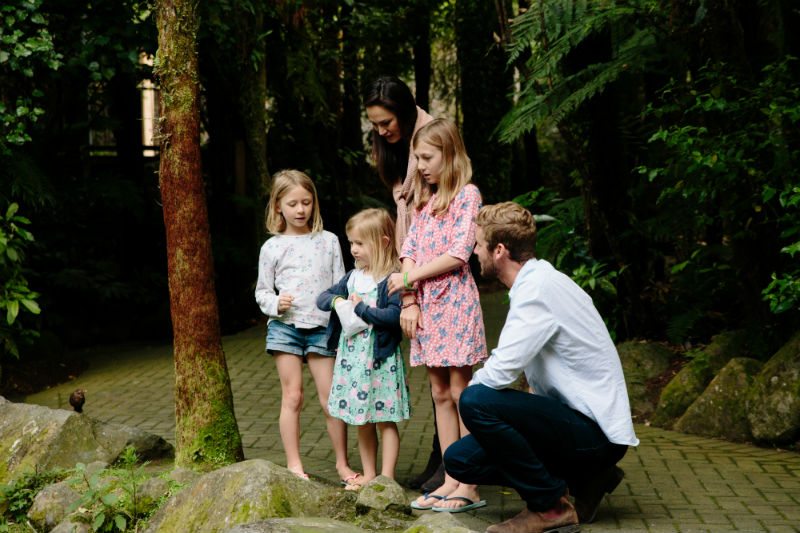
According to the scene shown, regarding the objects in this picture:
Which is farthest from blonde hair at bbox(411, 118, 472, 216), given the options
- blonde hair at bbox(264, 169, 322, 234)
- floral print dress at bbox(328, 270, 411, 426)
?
blonde hair at bbox(264, 169, 322, 234)

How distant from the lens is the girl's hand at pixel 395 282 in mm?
5215

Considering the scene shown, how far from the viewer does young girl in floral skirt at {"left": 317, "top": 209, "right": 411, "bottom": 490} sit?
536cm

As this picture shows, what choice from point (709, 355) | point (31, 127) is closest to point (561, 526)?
point (709, 355)

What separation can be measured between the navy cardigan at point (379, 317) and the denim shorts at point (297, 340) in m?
0.09

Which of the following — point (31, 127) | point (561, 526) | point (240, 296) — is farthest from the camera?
point (240, 296)

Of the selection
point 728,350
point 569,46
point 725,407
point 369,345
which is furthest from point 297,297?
point 728,350

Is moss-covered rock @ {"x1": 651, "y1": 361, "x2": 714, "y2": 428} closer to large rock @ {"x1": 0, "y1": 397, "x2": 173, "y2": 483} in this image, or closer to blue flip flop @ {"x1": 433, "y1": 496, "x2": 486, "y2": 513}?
blue flip flop @ {"x1": 433, "y1": 496, "x2": 486, "y2": 513}

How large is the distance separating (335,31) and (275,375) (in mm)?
6207

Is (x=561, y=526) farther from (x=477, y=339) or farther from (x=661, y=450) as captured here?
(x=661, y=450)

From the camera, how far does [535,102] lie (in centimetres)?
768

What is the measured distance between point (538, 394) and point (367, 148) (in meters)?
13.9

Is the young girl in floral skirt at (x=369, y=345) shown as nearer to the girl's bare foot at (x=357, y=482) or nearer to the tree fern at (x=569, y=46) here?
the girl's bare foot at (x=357, y=482)

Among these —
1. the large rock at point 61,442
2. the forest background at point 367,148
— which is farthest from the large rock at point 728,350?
the large rock at point 61,442

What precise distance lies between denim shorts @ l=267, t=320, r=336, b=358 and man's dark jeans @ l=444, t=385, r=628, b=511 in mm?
1271
